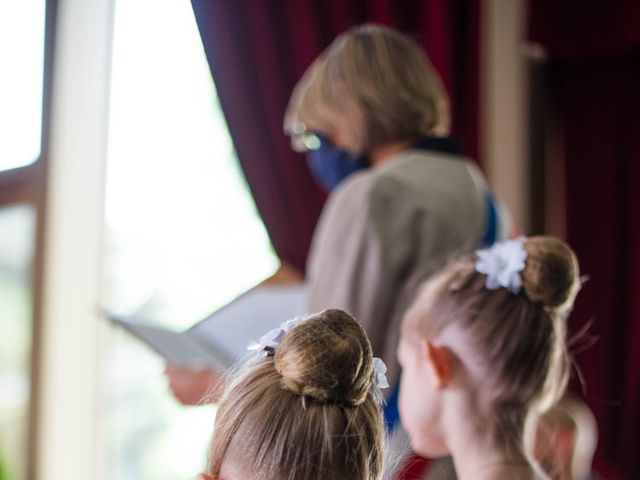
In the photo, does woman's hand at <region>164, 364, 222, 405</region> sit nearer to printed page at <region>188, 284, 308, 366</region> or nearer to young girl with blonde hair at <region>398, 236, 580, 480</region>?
printed page at <region>188, 284, 308, 366</region>

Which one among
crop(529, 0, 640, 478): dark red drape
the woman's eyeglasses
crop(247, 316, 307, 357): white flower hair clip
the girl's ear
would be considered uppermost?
Result: crop(247, 316, 307, 357): white flower hair clip

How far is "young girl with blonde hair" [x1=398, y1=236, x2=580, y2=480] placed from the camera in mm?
1275

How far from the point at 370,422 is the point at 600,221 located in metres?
2.05

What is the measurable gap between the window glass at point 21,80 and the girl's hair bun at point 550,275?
1577mm

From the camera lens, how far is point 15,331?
2439 millimetres

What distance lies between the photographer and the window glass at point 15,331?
2.42 meters

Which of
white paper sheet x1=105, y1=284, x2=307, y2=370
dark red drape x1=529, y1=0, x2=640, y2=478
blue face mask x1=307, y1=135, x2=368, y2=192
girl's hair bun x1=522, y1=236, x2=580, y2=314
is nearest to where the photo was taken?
girl's hair bun x1=522, y1=236, x2=580, y2=314

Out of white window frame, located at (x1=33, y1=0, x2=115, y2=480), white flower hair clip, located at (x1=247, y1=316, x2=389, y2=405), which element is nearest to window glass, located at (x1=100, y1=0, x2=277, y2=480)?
white window frame, located at (x1=33, y1=0, x2=115, y2=480)

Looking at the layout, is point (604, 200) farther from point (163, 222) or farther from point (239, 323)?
point (239, 323)

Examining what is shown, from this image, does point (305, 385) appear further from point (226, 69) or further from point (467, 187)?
point (226, 69)

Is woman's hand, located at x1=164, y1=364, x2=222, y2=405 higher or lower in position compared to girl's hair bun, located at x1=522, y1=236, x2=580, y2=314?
lower

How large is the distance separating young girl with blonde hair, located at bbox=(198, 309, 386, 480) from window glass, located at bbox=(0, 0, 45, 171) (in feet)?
5.66

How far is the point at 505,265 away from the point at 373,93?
1.41 feet

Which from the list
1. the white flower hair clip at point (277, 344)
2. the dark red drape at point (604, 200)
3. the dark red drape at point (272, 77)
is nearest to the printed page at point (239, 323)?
the white flower hair clip at point (277, 344)
